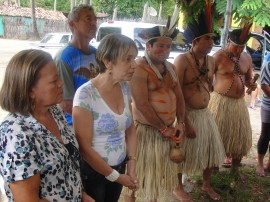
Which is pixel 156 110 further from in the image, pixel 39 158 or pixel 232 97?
pixel 39 158

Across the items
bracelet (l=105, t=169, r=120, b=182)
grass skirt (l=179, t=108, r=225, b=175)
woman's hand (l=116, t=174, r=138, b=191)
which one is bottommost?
grass skirt (l=179, t=108, r=225, b=175)

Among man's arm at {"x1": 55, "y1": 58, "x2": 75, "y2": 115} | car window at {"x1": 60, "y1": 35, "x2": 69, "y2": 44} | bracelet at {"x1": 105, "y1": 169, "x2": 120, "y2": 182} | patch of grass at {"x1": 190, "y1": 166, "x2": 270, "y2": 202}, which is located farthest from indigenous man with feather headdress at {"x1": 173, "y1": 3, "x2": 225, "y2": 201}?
car window at {"x1": 60, "y1": 35, "x2": 69, "y2": 44}

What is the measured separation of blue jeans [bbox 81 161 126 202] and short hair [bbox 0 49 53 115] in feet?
2.38

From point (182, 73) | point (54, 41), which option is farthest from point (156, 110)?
point (54, 41)

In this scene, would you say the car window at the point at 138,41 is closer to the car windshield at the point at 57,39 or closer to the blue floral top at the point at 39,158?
the car windshield at the point at 57,39

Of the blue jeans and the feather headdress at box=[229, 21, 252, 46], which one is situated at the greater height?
the feather headdress at box=[229, 21, 252, 46]

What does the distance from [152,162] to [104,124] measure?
1.07 m

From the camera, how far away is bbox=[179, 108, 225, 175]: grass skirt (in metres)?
3.17

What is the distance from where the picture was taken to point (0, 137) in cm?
129

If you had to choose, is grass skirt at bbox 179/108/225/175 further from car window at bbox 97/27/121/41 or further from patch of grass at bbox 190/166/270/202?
car window at bbox 97/27/121/41

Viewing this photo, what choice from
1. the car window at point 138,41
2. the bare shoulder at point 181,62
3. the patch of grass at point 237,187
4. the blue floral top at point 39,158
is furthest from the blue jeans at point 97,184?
the car window at point 138,41

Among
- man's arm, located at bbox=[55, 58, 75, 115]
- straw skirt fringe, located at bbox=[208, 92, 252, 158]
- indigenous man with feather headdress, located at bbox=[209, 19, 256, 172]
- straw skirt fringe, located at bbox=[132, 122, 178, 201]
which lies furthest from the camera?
straw skirt fringe, located at bbox=[208, 92, 252, 158]

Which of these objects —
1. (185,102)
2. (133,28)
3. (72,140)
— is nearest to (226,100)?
(185,102)

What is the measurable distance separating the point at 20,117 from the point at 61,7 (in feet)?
162
